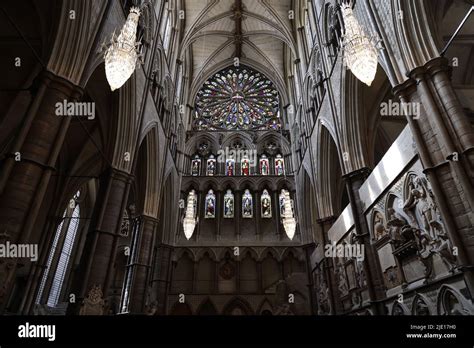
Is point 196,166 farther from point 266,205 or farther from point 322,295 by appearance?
point 322,295

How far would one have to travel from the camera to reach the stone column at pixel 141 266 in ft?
44.6

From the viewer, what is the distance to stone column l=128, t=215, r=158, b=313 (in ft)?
44.6

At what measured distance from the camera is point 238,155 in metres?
24.2

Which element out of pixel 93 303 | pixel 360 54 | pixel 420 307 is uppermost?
pixel 360 54

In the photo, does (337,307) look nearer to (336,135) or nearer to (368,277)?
(368,277)

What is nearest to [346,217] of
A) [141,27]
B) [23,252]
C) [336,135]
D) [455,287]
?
[336,135]

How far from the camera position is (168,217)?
784 inches

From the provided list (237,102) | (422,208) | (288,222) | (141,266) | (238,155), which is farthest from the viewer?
(237,102)

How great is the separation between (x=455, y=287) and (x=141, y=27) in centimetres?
1404

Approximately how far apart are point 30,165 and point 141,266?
891 centimetres

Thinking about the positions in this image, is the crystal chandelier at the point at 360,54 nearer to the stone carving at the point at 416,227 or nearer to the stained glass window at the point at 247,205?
the stone carving at the point at 416,227

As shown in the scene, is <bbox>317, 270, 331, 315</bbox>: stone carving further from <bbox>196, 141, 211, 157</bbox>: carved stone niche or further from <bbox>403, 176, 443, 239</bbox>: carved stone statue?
<bbox>196, 141, 211, 157</bbox>: carved stone niche

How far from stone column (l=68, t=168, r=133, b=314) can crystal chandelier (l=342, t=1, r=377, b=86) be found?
874 centimetres

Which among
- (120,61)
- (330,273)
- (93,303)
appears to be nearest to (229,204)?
(330,273)
